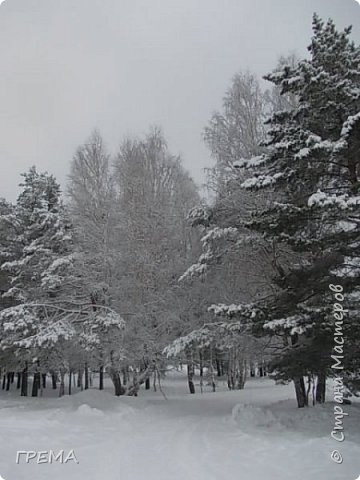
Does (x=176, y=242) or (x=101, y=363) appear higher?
(x=176, y=242)

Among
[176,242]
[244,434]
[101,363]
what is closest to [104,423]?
[244,434]

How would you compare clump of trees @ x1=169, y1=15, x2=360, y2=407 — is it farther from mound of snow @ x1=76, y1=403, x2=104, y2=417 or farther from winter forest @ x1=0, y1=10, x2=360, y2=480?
mound of snow @ x1=76, y1=403, x2=104, y2=417

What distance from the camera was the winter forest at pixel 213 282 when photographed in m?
6.27

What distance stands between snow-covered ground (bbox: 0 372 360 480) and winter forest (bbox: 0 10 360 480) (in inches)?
1.8

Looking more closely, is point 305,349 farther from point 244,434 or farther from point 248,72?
point 248,72

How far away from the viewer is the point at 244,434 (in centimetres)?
748

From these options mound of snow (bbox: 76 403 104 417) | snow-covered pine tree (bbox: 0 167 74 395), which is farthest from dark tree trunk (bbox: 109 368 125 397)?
mound of snow (bbox: 76 403 104 417)

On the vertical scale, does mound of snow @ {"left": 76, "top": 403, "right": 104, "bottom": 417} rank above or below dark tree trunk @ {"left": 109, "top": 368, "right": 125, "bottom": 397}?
below

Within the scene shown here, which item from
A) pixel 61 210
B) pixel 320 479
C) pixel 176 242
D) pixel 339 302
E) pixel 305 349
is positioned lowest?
pixel 320 479

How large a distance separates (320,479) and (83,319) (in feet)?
30.0

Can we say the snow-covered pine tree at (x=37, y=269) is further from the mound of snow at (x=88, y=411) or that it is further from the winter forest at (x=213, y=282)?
the mound of snow at (x=88, y=411)

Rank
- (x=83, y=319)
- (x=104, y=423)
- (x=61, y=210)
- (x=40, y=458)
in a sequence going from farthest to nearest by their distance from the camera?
(x=61, y=210)
(x=83, y=319)
(x=104, y=423)
(x=40, y=458)

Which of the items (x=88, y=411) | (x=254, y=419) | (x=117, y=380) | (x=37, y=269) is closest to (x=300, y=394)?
(x=254, y=419)

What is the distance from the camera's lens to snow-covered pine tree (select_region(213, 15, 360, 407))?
6398mm
